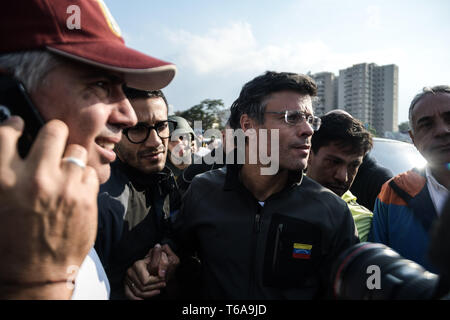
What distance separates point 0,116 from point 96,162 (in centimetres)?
32

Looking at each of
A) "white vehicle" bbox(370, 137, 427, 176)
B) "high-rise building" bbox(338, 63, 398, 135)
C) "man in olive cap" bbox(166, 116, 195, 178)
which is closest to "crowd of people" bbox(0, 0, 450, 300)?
"white vehicle" bbox(370, 137, 427, 176)

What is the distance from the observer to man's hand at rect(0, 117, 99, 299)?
2.38ft

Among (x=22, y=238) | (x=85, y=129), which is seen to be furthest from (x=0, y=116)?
(x=22, y=238)

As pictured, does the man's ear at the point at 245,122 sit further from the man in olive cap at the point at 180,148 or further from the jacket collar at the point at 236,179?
the man in olive cap at the point at 180,148

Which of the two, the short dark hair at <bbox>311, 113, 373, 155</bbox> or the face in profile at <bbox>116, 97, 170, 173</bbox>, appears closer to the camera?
the face in profile at <bbox>116, 97, 170, 173</bbox>

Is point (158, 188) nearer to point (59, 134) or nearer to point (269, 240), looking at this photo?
point (269, 240)

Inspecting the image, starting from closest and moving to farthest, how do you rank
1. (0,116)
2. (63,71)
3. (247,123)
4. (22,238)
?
(22,238) → (0,116) → (63,71) → (247,123)

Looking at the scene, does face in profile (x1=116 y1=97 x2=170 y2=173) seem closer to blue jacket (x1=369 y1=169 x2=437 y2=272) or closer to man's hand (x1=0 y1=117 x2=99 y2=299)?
man's hand (x1=0 y1=117 x2=99 y2=299)

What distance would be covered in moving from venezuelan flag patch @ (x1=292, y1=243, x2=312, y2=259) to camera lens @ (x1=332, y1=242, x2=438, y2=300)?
2.38 ft

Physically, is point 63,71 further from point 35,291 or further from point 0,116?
point 35,291

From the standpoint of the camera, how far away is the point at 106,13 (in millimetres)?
1143

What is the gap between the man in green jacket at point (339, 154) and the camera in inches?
109

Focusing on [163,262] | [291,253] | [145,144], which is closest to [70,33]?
[145,144]

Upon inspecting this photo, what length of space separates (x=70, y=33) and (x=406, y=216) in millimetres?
2351
